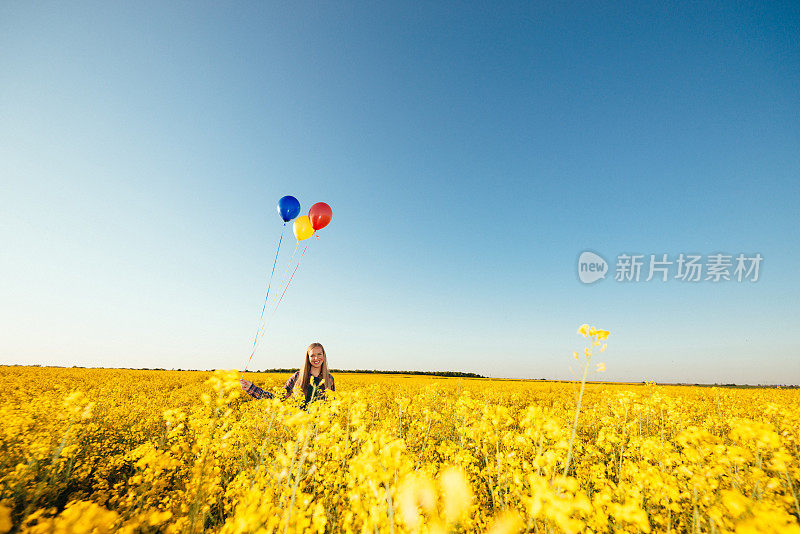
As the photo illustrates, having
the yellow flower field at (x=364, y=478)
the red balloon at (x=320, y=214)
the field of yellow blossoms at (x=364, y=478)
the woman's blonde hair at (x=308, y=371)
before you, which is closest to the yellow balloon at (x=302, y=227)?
the red balloon at (x=320, y=214)

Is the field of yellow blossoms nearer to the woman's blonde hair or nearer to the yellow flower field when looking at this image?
the yellow flower field

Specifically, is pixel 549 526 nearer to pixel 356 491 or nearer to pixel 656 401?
pixel 356 491

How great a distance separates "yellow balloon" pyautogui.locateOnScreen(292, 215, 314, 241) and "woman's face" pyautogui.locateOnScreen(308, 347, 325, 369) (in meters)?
2.99

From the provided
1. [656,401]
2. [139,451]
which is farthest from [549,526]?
[656,401]

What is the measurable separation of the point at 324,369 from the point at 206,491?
3426 millimetres

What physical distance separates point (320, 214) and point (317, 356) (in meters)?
3.45

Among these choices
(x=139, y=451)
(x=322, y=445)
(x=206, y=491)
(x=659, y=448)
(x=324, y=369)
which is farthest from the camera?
(x=324, y=369)

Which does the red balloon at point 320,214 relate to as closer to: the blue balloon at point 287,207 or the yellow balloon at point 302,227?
Result: the yellow balloon at point 302,227

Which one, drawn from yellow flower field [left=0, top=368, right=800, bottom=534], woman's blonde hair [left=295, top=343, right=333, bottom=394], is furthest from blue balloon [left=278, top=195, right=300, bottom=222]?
yellow flower field [left=0, top=368, right=800, bottom=534]

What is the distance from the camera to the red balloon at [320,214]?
292 inches

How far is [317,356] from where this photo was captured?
655 centimetres

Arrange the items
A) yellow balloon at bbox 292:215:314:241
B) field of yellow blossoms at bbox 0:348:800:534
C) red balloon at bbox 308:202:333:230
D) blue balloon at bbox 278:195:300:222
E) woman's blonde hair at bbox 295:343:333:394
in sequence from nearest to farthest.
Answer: field of yellow blossoms at bbox 0:348:800:534 < woman's blonde hair at bbox 295:343:333:394 < blue balloon at bbox 278:195:300:222 < red balloon at bbox 308:202:333:230 < yellow balloon at bbox 292:215:314:241

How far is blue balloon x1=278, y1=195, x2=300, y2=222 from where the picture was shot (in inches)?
282

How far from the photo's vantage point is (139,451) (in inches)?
153
